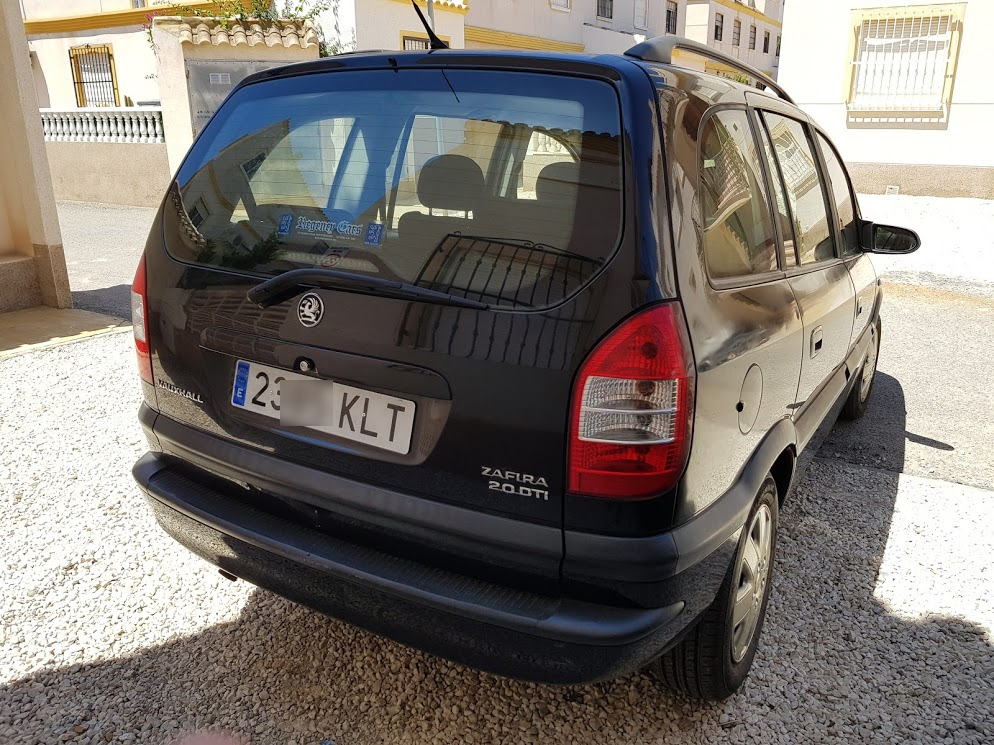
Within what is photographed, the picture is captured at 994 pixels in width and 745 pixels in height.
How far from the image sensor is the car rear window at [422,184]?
1.78 metres

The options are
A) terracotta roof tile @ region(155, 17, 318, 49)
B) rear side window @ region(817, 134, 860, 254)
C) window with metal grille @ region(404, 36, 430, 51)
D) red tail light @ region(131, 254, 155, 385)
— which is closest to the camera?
red tail light @ region(131, 254, 155, 385)

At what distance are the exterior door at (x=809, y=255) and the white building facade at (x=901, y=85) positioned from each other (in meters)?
11.8

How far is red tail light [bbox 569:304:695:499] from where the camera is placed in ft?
5.57

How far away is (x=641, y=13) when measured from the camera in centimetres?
2964

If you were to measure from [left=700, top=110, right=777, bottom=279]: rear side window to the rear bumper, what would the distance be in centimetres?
86

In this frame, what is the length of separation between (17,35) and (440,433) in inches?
242

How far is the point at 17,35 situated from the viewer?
20.0 ft

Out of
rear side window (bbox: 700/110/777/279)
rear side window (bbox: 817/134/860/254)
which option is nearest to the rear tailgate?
rear side window (bbox: 700/110/777/279)

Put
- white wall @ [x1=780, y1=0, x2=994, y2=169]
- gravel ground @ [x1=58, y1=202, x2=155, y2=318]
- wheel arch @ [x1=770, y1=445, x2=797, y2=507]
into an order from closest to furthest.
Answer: wheel arch @ [x1=770, y1=445, x2=797, y2=507]
gravel ground @ [x1=58, y1=202, x2=155, y2=318]
white wall @ [x1=780, y1=0, x2=994, y2=169]

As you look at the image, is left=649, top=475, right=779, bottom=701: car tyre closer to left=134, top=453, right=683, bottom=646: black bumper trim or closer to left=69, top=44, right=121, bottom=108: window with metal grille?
left=134, top=453, right=683, bottom=646: black bumper trim

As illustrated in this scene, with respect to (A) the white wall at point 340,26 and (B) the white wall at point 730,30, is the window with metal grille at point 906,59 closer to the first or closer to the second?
(A) the white wall at point 340,26

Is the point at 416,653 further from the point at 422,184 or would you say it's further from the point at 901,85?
the point at 901,85

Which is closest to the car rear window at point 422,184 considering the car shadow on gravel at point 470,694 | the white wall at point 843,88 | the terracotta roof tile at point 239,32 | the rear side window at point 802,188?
the rear side window at point 802,188

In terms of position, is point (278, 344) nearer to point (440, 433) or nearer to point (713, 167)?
point (440, 433)
